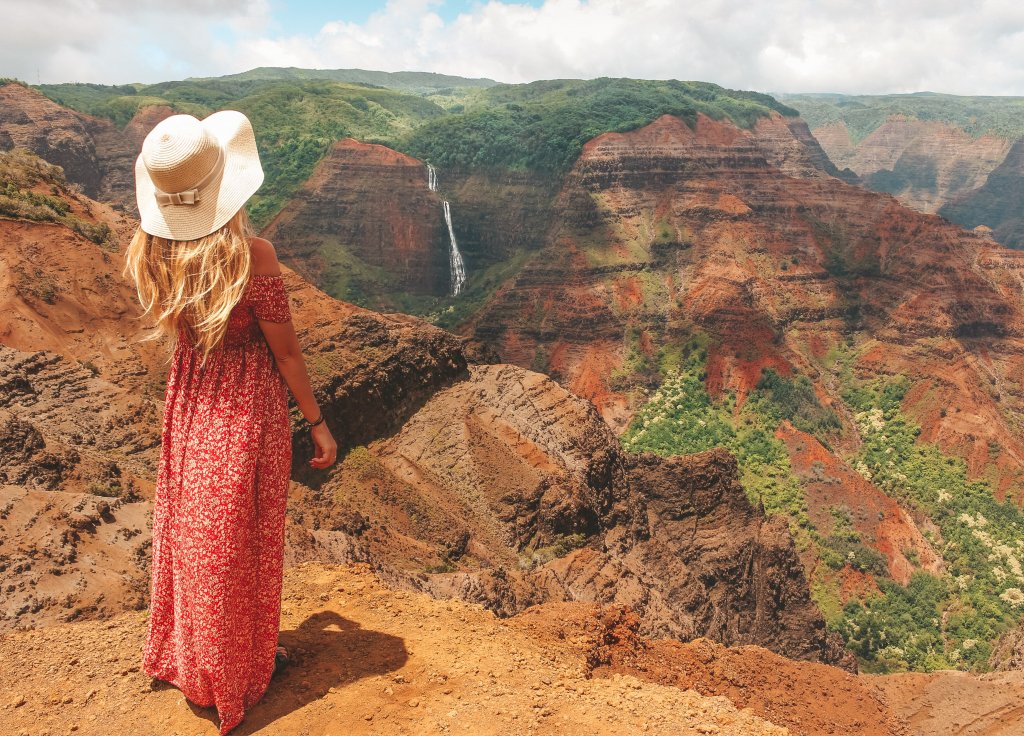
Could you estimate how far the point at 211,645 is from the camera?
4.35 m

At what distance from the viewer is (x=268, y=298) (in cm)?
425

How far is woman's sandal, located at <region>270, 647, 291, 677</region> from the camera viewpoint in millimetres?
4913

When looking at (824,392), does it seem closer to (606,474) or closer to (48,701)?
(606,474)

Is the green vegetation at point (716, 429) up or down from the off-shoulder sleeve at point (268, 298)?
down

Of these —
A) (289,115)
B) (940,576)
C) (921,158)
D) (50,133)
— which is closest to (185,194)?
(940,576)

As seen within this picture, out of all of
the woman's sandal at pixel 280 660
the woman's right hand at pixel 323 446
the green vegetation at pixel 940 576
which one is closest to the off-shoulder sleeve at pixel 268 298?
the woman's right hand at pixel 323 446

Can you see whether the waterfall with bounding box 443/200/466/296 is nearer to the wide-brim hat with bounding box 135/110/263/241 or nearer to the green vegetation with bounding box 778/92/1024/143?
the wide-brim hat with bounding box 135/110/263/241

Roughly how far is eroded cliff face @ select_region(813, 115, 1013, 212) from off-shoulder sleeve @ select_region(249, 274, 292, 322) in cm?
12261

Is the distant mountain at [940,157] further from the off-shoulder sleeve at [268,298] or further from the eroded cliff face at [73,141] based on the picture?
the off-shoulder sleeve at [268,298]

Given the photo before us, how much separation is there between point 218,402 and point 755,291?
44975 mm

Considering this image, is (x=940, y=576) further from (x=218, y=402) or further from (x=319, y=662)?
(x=218, y=402)

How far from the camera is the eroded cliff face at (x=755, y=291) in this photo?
4141 centimetres

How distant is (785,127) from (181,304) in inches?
3957

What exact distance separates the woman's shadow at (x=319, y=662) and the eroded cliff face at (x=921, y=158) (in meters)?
122
